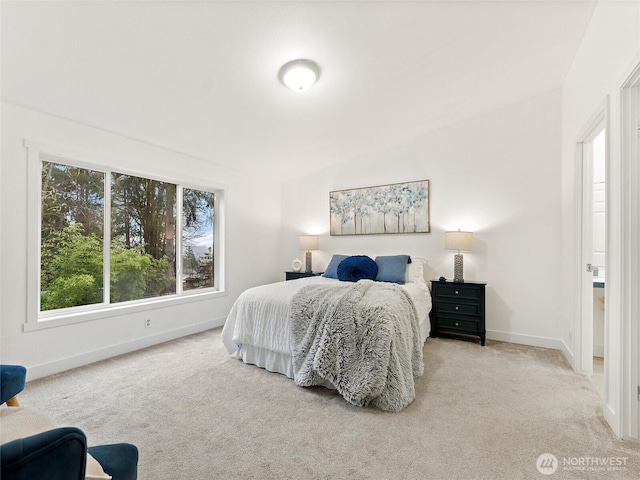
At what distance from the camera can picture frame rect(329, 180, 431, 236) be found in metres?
4.17

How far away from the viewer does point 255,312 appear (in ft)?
9.32

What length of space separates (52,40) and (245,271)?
334 centimetres

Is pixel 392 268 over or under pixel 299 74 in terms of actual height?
under

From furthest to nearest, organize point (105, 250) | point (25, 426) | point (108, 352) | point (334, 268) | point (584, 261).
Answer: point (334, 268)
point (105, 250)
point (108, 352)
point (584, 261)
point (25, 426)

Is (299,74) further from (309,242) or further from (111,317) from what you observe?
(111,317)

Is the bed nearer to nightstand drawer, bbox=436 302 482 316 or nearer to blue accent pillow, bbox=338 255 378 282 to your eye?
nightstand drawer, bbox=436 302 482 316

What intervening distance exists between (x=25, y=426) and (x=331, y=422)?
1556mm

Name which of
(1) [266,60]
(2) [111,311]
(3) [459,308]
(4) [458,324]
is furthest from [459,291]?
(2) [111,311]

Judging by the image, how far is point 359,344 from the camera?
2.26 m

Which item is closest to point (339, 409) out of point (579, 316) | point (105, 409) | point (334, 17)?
point (105, 409)

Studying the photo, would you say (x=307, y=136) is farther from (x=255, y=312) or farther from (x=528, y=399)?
(x=528, y=399)

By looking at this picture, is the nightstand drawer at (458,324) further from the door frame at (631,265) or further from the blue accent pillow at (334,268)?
the door frame at (631,265)

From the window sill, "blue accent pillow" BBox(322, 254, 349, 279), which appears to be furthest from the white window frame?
"blue accent pillow" BBox(322, 254, 349, 279)

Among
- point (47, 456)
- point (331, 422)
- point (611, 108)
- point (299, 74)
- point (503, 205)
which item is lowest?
point (331, 422)
